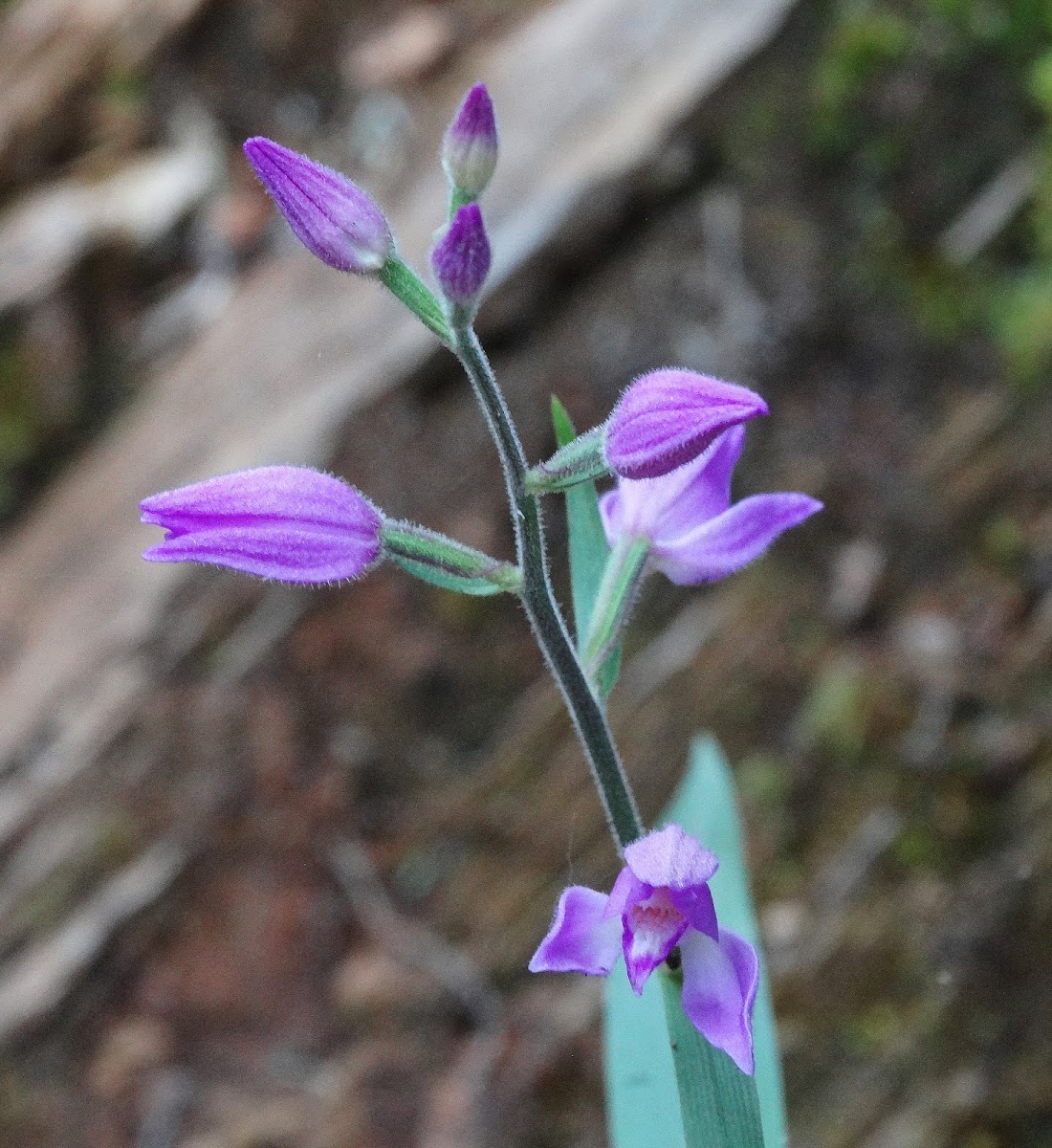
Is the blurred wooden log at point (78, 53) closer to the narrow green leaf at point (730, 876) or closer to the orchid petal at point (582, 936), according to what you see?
the narrow green leaf at point (730, 876)

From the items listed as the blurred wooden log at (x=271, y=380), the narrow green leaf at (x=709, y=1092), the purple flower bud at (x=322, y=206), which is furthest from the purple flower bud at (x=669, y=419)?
the blurred wooden log at (x=271, y=380)

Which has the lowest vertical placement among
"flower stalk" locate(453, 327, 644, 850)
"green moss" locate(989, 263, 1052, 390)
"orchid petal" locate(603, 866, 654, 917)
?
"orchid petal" locate(603, 866, 654, 917)

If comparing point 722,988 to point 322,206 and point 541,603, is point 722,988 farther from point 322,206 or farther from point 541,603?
point 322,206

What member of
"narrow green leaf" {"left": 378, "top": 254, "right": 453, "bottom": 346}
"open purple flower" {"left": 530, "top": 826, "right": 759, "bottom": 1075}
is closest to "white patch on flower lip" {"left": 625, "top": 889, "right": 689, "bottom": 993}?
"open purple flower" {"left": 530, "top": 826, "right": 759, "bottom": 1075}

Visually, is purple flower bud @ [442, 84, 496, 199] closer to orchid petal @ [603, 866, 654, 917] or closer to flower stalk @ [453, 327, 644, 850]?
flower stalk @ [453, 327, 644, 850]

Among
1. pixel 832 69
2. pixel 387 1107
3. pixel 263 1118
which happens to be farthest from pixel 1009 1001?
pixel 832 69
